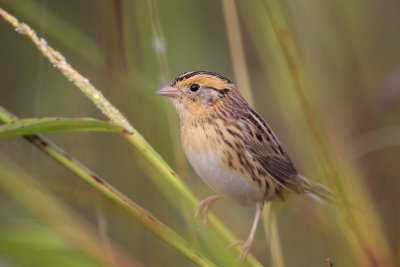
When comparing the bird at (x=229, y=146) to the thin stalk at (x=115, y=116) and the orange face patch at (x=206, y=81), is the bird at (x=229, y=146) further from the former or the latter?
the thin stalk at (x=115, y=116)

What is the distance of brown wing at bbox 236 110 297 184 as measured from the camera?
202 centimetres

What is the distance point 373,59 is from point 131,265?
167 cm

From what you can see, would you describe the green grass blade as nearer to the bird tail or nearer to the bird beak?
the bird beak

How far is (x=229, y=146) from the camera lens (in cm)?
194

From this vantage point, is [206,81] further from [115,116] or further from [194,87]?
[115,116]

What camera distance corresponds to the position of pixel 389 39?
2.62 meters

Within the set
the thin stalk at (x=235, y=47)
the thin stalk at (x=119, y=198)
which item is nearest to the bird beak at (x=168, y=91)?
the thin stalk at (x=235, y=47)

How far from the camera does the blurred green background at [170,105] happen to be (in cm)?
146

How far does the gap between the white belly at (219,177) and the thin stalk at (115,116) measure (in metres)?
0.56

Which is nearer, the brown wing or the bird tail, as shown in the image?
the bird tail

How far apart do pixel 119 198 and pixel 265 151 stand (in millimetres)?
1100

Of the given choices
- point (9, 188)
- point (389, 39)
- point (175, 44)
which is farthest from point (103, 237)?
point (389, 39)

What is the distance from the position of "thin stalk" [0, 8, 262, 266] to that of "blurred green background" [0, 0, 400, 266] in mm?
145

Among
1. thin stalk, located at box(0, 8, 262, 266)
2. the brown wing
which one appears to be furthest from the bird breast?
thin stalk, located at box(0, 8, 262, 266)
